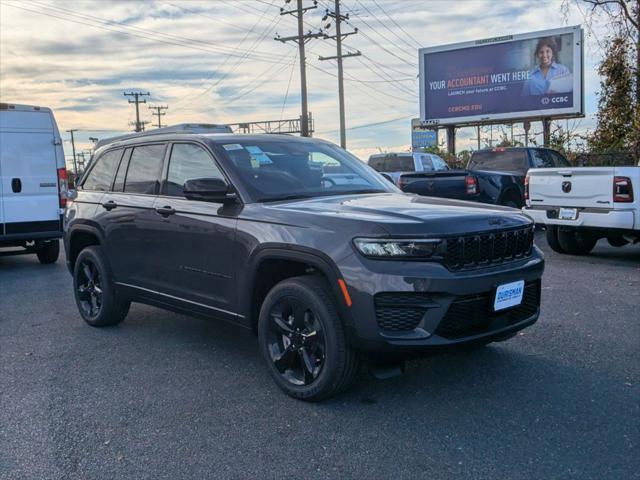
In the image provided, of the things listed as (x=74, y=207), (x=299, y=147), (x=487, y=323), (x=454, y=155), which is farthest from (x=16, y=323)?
(x=454, y=155)

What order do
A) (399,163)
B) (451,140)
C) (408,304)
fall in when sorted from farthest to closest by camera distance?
(451,140)
(399,163)
(408,304)

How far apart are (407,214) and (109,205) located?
122 inches

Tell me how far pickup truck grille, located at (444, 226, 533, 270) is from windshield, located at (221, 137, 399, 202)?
1278mm

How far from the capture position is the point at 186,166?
16.9 ft

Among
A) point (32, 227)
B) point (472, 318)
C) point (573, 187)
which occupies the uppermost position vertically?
point (573, 187)

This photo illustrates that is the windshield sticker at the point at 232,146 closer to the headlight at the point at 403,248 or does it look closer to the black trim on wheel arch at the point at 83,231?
the headlight at the point at 403,248

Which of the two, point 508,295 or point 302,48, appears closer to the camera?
point 508,295

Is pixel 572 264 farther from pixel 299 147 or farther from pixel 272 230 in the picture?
pixel 272 230

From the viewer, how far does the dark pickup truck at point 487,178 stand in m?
11.7

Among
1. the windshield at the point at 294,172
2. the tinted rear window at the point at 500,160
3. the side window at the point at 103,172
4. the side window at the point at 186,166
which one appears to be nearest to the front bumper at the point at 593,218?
the windshield at the point at 294,172

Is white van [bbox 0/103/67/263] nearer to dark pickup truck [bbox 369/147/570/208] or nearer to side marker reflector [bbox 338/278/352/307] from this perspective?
dark pickup truck [bbox 369/147/570/208]

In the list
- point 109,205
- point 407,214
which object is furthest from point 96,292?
point 407,214

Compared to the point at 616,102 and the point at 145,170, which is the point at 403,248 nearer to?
the point at 145,170

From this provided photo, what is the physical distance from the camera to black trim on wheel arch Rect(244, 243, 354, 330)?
3.83m
